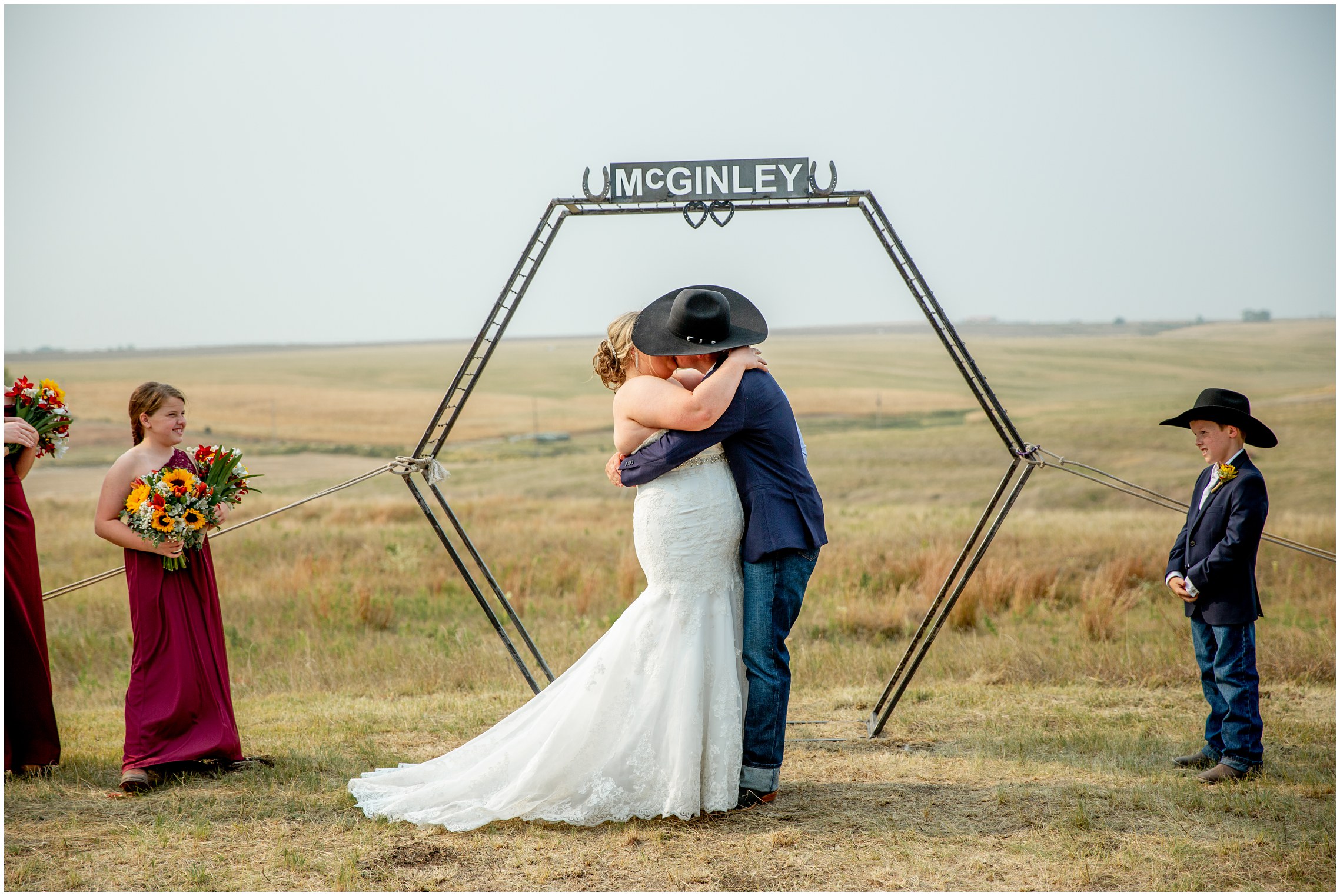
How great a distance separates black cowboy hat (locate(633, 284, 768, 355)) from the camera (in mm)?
4328

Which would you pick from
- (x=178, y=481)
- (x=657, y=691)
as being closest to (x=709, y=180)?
(x=657, y=691)

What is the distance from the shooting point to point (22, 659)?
5.05 meters

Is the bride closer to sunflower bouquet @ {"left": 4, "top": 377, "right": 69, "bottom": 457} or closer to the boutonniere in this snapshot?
the boutonniere

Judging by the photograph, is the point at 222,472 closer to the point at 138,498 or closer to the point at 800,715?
the point at 138,498

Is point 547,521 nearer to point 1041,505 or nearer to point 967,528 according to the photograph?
point 967,528

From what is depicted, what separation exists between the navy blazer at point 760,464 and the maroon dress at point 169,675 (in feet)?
7.64

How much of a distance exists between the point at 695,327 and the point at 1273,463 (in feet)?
88.8

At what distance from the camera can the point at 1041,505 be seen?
22.9m

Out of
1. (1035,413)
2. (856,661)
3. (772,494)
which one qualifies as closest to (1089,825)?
(772,494)

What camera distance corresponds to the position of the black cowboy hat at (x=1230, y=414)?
4781 mm

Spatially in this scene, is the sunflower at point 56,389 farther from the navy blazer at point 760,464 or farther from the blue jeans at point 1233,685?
the blue jeans at point 1233,685

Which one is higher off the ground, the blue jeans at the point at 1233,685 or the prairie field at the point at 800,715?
the blue jeans at the point at 1233,685

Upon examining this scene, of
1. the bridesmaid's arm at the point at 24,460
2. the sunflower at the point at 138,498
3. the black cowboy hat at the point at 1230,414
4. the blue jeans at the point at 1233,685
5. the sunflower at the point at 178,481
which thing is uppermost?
the black cowboy hat at the point at 1230,414

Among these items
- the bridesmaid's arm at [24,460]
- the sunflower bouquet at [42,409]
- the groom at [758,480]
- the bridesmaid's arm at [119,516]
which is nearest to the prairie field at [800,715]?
the groom at [758,480]
